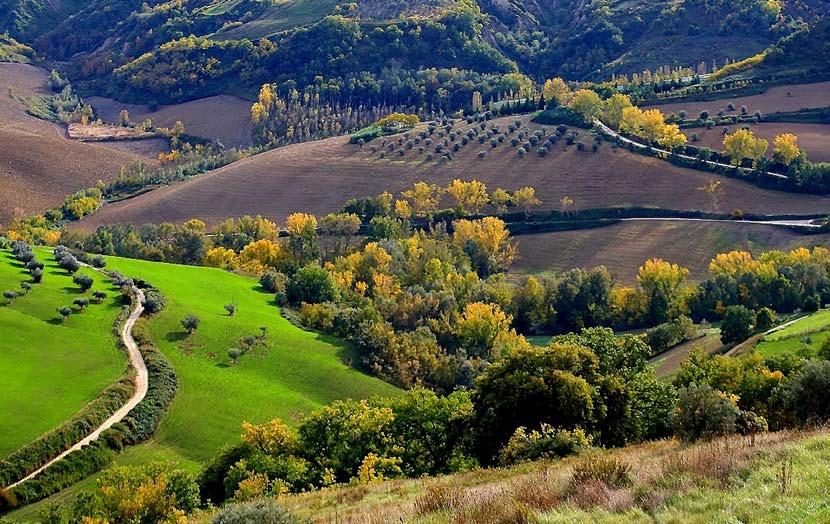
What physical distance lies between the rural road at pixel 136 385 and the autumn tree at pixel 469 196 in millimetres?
74436

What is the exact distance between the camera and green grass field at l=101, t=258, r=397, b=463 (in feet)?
209

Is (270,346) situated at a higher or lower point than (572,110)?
lower

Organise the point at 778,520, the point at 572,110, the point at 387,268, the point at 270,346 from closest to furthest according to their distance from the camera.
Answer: the point at 778,520, the point at 270,346, the point at 387,268, the point at 572,110

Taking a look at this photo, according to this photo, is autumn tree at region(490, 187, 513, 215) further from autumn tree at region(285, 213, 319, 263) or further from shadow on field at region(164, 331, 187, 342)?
shadow on field at region(164, 331, 187, 342)

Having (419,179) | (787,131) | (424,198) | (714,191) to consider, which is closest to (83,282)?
(424,198)

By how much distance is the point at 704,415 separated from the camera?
108 feet

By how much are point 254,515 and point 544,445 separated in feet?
51.8

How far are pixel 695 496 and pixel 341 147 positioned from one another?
170999mm

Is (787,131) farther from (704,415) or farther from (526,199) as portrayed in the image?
(704,415)

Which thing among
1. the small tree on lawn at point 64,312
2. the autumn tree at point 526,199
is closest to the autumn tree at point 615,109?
the autumn tree at point 526,199

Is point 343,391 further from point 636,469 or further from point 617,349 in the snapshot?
point 636,469

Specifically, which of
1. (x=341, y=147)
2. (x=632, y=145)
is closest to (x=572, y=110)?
(x=632, y=145)

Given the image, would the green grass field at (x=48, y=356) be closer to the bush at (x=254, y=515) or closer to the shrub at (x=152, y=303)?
the shrub at (x=152, y=303)

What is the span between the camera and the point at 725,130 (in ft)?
534
